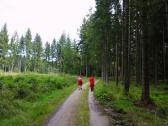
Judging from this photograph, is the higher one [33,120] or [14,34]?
[14,34]

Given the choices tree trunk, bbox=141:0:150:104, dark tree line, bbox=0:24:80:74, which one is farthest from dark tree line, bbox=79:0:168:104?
dark tree line, bbox=0:24:80:74

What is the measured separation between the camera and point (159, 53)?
49000 mm

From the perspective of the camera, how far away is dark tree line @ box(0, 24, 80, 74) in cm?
8594

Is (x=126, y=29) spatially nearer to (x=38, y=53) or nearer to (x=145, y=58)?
(x=145, y=58)

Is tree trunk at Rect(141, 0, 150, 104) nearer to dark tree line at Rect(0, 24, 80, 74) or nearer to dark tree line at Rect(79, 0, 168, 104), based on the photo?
dark tree line at Rect(79, 0, 168, 104)

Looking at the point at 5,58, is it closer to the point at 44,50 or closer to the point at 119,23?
the point at 44,50

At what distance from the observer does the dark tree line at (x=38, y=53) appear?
85.9 m

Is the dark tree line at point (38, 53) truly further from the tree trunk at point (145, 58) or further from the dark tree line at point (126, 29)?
the tree trunk at point (145, 58)

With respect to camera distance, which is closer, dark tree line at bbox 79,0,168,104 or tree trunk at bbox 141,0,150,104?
tree trunk at bbox 141,0,150,104

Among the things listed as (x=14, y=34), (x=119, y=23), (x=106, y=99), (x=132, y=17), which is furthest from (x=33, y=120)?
(x=14, y=34)

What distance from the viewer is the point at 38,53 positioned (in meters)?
112

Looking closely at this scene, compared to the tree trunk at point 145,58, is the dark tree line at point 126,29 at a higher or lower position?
higher

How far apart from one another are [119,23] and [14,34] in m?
78.7

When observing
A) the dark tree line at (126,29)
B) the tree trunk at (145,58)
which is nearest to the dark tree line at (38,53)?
the dark tree line at (126,29)
